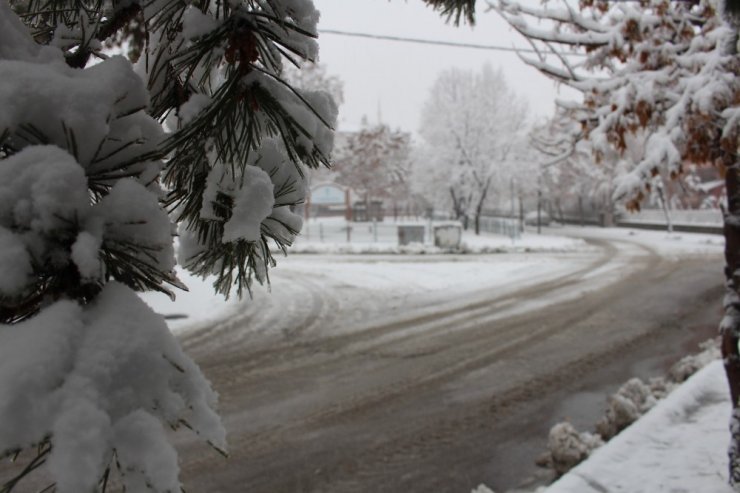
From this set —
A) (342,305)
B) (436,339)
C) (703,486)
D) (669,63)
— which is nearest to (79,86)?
(669,63)

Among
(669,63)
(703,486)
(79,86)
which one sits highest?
(669,63)

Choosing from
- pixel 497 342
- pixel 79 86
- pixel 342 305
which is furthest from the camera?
pixel 342 305

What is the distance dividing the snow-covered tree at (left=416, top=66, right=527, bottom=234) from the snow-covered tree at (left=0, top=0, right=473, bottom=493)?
33449mm

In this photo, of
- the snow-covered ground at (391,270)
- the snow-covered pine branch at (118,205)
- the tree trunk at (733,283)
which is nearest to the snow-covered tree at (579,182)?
the snow-covered ground at (391,270)

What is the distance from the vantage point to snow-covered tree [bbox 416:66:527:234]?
1363 inches

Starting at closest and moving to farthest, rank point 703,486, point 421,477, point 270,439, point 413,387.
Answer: point 703,486
point 421,477
point 270,439
point 413,387

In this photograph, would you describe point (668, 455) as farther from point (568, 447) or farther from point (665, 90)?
point (665, 90)

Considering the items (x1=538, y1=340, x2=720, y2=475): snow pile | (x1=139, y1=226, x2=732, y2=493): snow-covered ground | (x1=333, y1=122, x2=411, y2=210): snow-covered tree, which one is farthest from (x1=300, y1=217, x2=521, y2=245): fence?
(x1=538, y1=340, x2=720, y2=475): snow pile

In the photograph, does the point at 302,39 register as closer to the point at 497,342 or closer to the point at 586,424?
the point at 586,424

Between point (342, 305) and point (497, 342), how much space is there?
15.0 feet

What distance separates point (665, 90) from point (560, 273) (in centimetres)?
1425

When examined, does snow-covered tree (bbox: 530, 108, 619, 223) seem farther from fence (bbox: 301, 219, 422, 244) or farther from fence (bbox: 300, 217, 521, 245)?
fence (bbox: 301, 219, 422, 244)

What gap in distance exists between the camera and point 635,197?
4109mm

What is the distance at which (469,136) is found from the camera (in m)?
35.1
